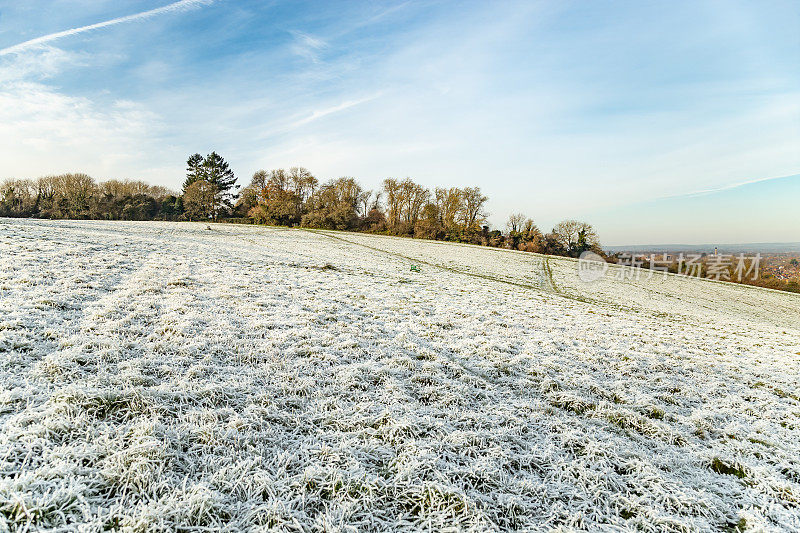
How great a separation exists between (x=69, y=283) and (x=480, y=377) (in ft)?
34.8

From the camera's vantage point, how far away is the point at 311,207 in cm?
5431

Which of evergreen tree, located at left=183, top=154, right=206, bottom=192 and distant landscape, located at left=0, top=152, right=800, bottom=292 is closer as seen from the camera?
distant landscape, located at left=0, top=152, right=800, bottom=292

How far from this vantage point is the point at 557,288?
72.4ft

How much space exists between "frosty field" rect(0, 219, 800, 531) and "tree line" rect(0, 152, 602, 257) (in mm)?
45115

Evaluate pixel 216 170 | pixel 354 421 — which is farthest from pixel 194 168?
pixel 354 421

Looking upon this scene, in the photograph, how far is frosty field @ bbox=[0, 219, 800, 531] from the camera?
3059 mm

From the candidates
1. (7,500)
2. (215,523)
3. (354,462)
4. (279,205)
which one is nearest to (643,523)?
(354,462)

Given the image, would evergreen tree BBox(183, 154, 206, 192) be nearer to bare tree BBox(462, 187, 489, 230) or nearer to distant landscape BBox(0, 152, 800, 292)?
distant landscape BBox(0, 152, 800, 292)

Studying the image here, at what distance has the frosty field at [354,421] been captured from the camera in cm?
306

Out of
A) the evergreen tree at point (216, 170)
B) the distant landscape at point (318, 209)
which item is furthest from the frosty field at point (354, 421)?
the evergreen tree at point (216, 170)

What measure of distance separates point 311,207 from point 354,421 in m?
53.3

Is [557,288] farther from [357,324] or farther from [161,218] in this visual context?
[161,218]

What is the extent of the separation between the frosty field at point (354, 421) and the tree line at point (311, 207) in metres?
45.1

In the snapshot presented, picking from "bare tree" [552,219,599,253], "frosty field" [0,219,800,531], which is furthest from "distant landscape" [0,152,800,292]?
"frosty field" [0,219,800,531]
